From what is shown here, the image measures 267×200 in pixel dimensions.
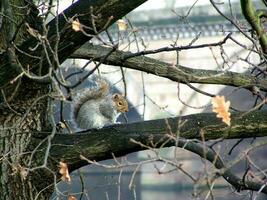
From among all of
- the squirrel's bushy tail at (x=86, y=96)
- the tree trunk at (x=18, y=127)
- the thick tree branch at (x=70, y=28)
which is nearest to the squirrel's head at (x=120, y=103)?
the squirrel's bushy tail at (x=86, y=96)

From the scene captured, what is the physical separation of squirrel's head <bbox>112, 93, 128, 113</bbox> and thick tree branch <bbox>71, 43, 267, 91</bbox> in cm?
90

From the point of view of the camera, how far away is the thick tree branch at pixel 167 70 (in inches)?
158

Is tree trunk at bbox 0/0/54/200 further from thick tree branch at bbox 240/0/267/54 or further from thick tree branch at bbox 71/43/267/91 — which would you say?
thick tree branch at bbox 240/0/267/54

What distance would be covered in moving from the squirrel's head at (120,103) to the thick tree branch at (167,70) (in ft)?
2.95

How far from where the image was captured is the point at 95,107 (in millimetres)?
5086

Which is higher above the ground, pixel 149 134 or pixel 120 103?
pixel 120 103

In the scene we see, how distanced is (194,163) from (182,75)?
10369 mm

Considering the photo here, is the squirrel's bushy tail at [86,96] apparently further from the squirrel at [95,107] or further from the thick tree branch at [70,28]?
the thick tree branch at [70,28]

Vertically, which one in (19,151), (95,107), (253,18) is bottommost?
(19,151)

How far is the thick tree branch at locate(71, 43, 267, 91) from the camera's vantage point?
13.2ft

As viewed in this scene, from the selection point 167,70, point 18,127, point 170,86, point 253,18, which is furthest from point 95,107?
point 170,86

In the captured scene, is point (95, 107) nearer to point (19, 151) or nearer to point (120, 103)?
point (120, 103)

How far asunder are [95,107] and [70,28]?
160 centimetres

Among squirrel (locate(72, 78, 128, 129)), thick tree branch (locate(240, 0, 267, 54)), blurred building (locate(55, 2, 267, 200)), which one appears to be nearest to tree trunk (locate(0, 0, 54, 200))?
squirrel (locate(72, 78, 128, 129))
